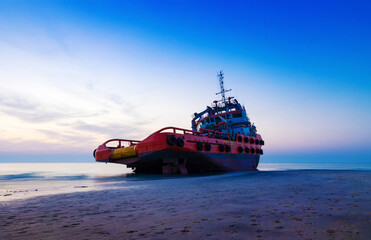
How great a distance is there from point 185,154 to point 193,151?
2.24 feet

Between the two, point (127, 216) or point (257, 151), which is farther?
point (257, 151)

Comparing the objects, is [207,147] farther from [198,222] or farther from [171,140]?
[198,222]

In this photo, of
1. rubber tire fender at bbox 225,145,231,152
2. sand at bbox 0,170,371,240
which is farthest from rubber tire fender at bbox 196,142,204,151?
sand at bbox 0,170,371,240

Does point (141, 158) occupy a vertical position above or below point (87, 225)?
above

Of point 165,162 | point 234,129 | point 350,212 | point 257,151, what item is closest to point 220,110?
point 234,129

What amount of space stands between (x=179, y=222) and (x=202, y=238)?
0.76m

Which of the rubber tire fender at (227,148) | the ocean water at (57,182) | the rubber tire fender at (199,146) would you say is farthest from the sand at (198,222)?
the rubber tire fender at (227,148)

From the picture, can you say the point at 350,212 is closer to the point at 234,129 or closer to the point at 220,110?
the point at 234,129

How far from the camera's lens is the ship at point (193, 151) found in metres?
16.2

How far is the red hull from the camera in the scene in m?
16.1

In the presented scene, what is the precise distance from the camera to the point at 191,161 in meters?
18.6

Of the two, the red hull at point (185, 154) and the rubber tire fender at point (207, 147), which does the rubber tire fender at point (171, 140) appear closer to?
the red hull at point (185, 154)

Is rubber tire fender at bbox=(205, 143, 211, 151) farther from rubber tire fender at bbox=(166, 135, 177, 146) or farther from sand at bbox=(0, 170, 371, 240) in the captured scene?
sand at bbox=(0, 170, 371, 240)

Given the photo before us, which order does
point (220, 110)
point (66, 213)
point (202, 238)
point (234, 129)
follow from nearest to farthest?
point (202, 238) < point (66, 213) < point (234, 129) < point (220, 110)
